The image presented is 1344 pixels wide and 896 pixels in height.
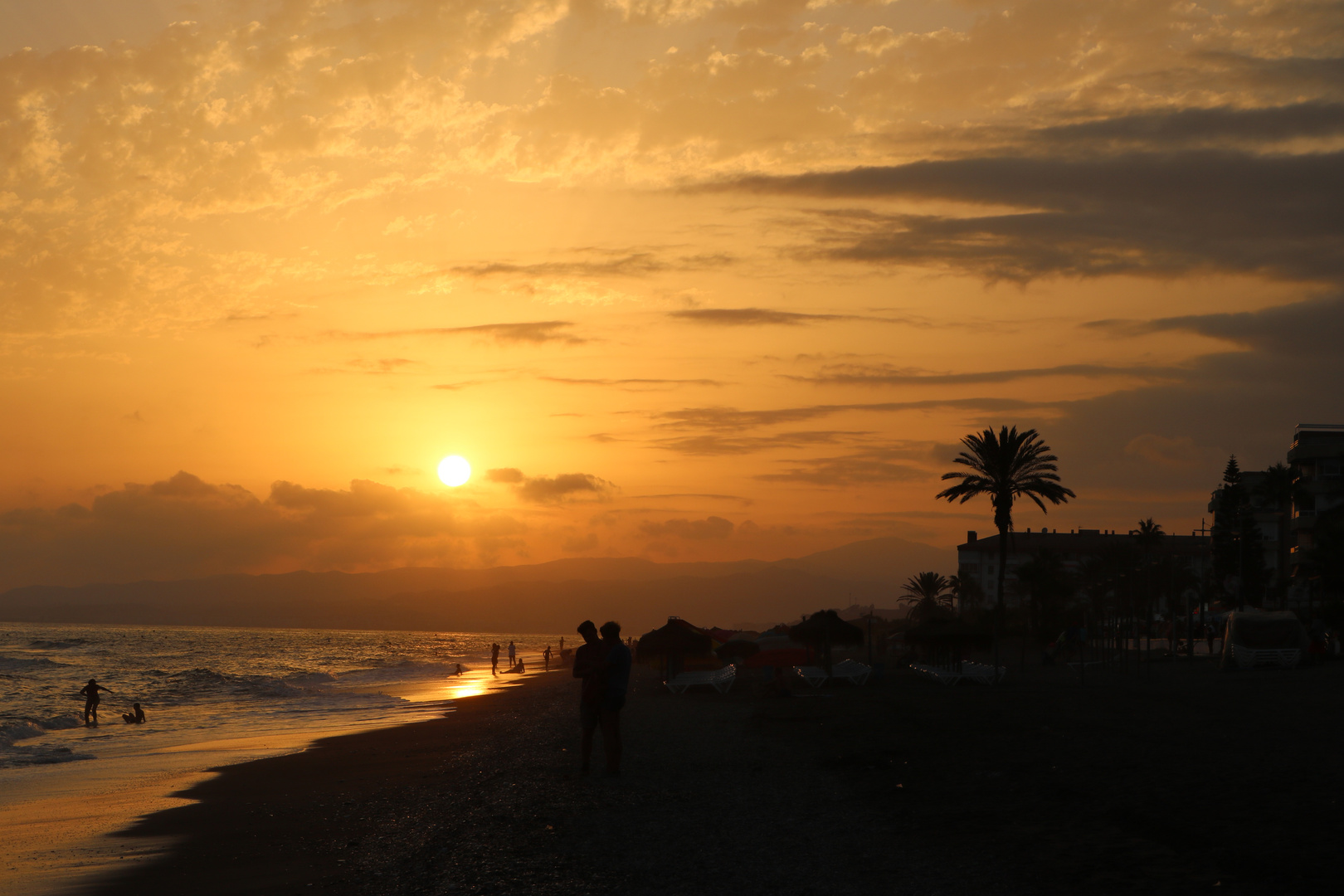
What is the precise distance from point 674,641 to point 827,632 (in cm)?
466

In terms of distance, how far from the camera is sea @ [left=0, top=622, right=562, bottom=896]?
11.0 m

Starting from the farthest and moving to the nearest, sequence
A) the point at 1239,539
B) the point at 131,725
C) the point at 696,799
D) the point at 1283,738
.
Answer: the point at 1239,539 → the point at 131,725 → the point at 1283,738 → the point at 696,799

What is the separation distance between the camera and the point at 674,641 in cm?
3222

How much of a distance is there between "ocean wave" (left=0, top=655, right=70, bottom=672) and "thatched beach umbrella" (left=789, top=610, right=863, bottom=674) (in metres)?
54.6

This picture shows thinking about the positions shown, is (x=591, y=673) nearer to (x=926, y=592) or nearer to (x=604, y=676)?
(x=604, y=676)

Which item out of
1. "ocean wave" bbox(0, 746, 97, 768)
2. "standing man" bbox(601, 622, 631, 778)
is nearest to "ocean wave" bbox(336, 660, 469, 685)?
"ocean wave" bbox(0, 746, 97, 768)

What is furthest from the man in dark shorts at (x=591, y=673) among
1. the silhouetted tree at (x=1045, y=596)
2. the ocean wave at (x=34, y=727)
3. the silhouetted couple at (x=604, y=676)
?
the silhouetted tree at (x=1045, y=596)

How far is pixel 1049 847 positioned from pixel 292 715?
90.0 ft

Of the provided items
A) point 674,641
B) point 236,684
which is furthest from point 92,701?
point 236,684

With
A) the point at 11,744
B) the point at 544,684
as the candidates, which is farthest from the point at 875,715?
the point at 544,684

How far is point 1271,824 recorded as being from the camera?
7.68m

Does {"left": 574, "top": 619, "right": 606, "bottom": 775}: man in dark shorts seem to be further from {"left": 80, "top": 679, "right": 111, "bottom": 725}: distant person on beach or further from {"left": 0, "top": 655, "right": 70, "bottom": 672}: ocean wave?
{"left": 0, "top": 655, "right": 70, "bottom": 672}: ocean wave

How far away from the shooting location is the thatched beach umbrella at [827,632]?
32.6 metres

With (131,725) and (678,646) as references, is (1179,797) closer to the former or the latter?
(678,646)
